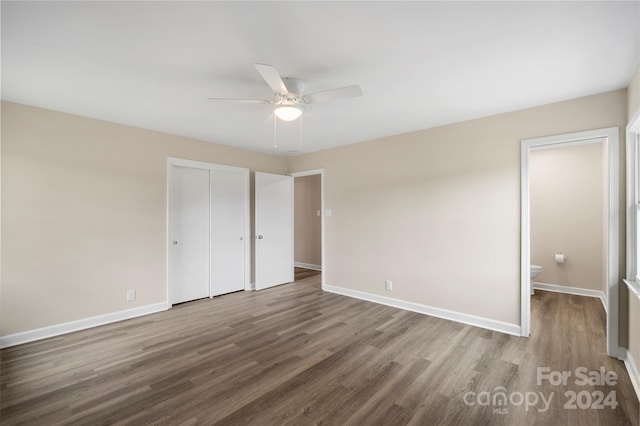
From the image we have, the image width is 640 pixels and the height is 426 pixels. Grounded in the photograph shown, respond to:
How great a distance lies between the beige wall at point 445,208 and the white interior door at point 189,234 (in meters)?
2.18

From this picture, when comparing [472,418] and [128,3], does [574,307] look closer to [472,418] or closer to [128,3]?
[472,418]

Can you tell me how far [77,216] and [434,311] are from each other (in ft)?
15.3

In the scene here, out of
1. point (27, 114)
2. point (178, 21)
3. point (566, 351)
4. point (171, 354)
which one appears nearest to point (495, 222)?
point (566, 351)

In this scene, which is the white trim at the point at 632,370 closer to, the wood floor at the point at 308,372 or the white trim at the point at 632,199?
the wood floor at the point at 308,372

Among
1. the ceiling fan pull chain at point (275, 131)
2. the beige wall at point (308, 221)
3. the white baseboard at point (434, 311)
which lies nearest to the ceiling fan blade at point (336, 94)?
the ceiling fan pull chain at point (275, 131)

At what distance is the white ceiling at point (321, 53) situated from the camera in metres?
1.64

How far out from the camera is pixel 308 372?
7.83ft

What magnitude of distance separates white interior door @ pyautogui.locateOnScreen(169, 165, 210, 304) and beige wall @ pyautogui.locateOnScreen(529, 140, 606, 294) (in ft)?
18.5

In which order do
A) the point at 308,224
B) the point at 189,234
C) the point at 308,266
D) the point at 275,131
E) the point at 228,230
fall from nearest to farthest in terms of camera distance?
the point at 275,131, the point at 189,234, the point at 228,230, the point at 308,266, the point at 308,224

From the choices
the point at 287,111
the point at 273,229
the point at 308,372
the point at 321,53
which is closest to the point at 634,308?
the point at 308,372

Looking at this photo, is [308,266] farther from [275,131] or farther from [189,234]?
[275,131]

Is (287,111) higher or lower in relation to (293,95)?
lower

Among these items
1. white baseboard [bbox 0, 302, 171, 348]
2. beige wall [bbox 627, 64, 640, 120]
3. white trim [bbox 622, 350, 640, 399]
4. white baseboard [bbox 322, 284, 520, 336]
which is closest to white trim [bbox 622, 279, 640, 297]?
white trim [bbox 622, 350, 640, 399]

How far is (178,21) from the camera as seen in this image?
1.71 meters
